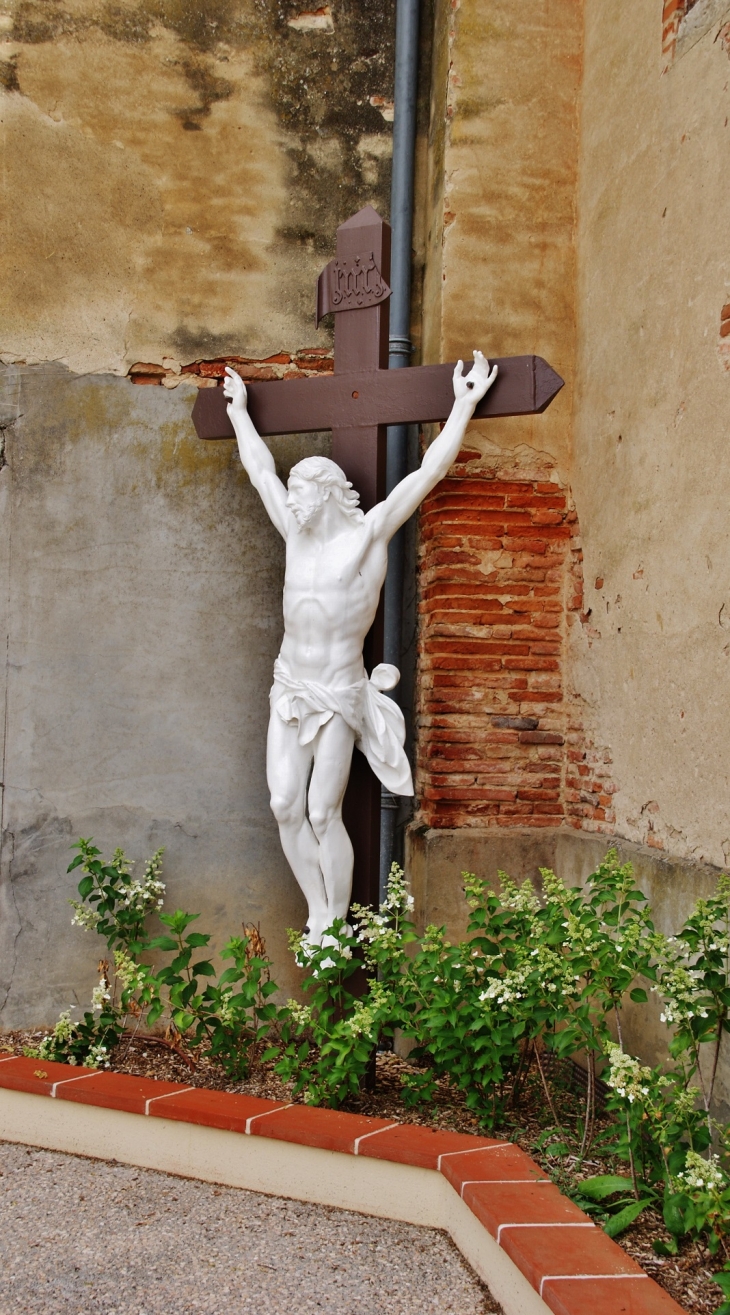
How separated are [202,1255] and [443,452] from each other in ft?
8.49

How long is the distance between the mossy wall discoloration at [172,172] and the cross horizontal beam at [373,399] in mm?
632

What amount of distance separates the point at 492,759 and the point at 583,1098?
136 centimetres

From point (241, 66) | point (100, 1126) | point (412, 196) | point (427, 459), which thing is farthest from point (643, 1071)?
point (241, 66)

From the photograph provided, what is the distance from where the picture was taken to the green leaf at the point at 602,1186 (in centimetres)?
→ 295

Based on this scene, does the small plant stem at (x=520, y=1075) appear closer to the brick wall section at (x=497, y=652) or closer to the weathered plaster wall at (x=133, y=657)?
the brick wall section at (x=497, y=652)

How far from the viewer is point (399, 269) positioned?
5.09 m

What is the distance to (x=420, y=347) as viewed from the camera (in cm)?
513

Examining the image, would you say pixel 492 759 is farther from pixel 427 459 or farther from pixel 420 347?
pixel 420 347

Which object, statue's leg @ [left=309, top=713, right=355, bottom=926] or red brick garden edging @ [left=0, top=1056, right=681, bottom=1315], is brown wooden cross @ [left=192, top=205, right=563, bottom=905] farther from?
red brick garden edging @ [left=0, top=1056, right=681, bottom=1315]

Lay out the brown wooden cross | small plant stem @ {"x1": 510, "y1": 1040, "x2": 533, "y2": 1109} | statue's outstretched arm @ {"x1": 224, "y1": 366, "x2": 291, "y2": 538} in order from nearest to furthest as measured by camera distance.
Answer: small plant stem @ {"x1": 510, "y1": 1040, "x2": 533, "y2": 1109}
the brown wooden cross
statue's outstretched arm @ {"x1": 224, "y1": 366, "x2": 291, "y2": 538}

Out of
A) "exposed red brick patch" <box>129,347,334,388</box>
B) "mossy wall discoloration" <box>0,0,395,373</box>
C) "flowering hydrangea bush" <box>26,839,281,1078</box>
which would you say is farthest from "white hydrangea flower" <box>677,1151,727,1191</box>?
"mossy wall discoloration" <box>0,0,395,373</box>

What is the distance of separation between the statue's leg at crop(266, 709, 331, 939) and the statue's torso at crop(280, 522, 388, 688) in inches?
9.7

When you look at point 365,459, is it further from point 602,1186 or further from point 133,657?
point 602,1186

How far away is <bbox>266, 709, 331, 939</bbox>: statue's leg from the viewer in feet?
13.4
